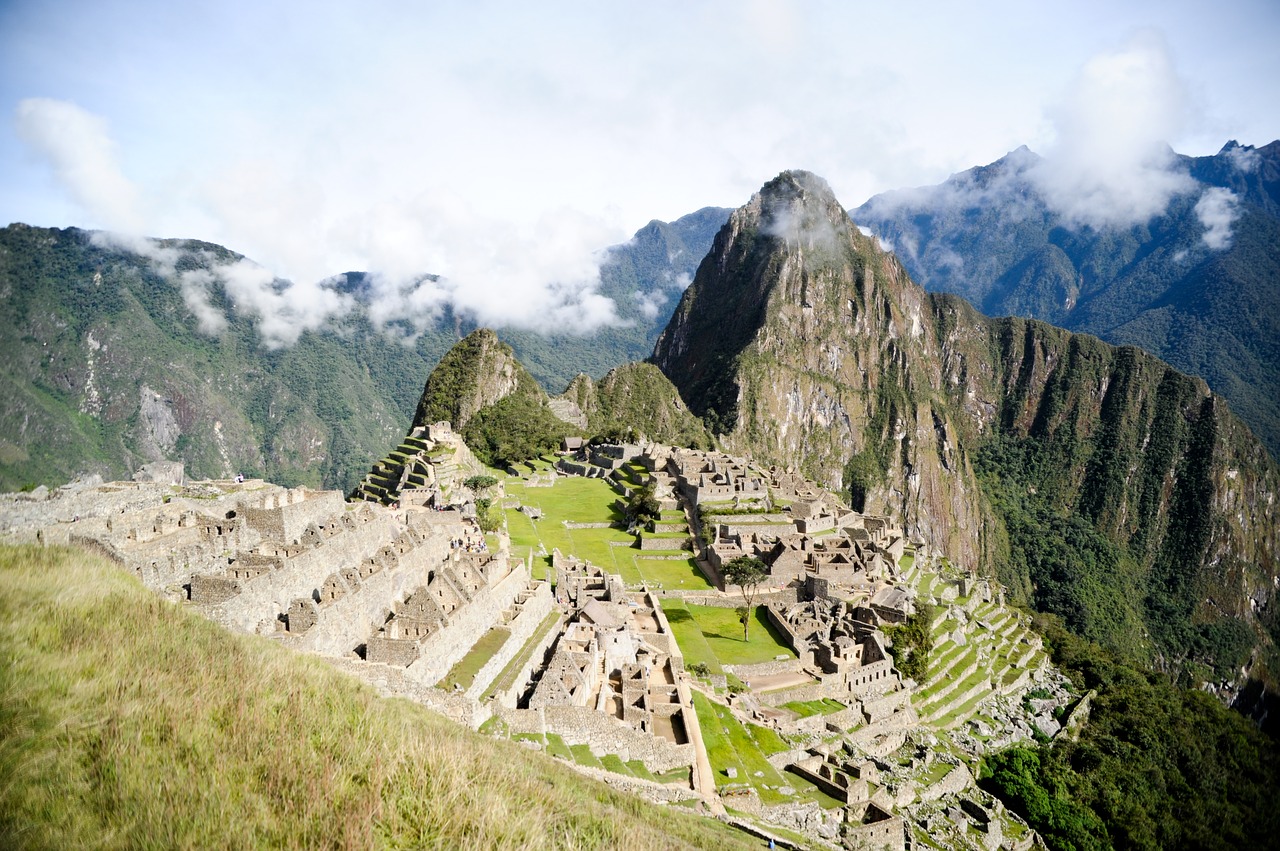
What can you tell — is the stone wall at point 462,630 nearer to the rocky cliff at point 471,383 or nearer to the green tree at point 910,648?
the green tree at point 910,648

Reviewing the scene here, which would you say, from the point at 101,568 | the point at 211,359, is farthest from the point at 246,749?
the point at 211,359

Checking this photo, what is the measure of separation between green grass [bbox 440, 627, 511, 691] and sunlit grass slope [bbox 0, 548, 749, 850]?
36.1 feet

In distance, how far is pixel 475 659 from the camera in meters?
20.0

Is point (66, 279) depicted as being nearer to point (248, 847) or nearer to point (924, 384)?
point (248, 847)

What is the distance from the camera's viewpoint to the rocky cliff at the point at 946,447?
508ft

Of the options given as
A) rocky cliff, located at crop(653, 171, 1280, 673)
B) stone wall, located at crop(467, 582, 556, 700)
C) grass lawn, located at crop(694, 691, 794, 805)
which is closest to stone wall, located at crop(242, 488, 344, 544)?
stone wall, located at crop(467, 582, 556, 700)

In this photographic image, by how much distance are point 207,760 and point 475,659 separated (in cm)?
1515

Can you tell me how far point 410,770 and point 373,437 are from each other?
165635 mm

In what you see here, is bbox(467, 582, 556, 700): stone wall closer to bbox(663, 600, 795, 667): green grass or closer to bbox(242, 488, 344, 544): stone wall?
bbox(663, 600, 795, 667): green grass

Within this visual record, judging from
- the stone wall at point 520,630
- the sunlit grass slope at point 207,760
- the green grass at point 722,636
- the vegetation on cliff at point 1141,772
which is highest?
the sunlit grass slope at point 207,760

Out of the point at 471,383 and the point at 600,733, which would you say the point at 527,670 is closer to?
the point at 600,733

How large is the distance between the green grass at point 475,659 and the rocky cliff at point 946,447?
4877 inches

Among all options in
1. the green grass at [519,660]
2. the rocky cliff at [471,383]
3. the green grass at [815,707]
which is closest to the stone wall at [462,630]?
the green grass at [519,660]

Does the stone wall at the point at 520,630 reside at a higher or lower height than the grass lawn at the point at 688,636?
higher
